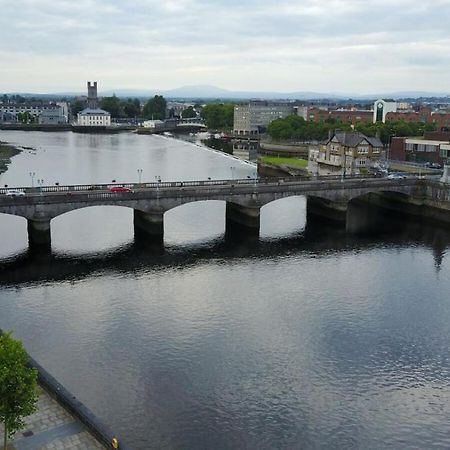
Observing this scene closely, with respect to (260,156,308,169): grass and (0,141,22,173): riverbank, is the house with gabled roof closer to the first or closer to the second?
(260,156,308,169): grass

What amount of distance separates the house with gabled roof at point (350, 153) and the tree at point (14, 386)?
9408cm

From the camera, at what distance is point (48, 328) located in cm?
4459

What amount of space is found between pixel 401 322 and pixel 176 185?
36703mm

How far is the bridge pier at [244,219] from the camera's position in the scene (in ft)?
251

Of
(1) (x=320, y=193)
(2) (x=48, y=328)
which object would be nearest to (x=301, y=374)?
(2) (x=48, y=328)

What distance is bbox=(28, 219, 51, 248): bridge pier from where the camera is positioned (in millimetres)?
64500

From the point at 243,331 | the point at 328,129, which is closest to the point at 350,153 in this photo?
the point at 328,129

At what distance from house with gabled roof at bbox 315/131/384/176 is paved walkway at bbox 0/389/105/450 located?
90.7 metres

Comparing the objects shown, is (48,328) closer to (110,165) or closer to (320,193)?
(320,193)

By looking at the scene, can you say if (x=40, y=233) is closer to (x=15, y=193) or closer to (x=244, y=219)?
(x=15, y=193)

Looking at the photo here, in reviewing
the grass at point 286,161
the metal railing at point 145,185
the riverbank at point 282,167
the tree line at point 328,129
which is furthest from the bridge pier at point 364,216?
the tree line at point 328,129

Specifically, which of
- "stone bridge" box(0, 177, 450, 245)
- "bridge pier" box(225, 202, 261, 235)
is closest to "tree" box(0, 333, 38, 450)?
"stone bridge" box(0, 177, 450, 245)

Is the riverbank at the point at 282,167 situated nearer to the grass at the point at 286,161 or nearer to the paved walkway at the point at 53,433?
the grass at the point at 286,161

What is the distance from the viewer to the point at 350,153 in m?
117
